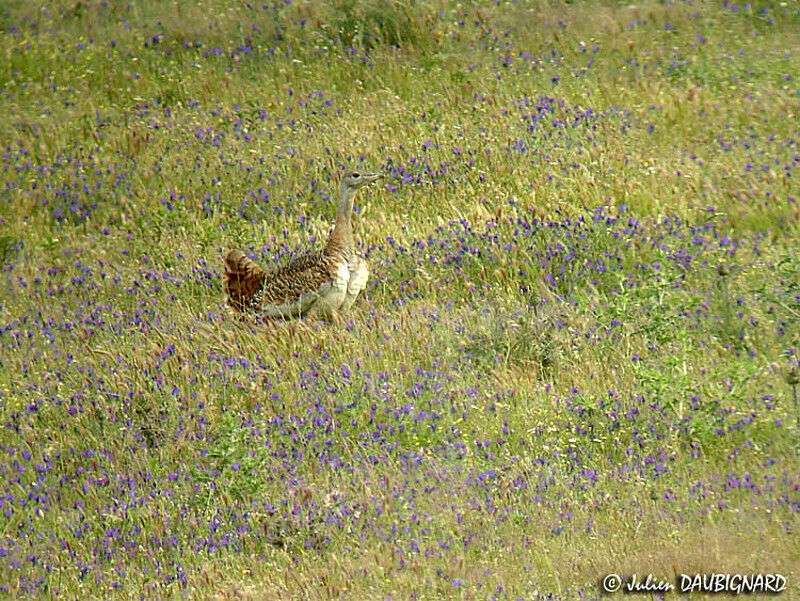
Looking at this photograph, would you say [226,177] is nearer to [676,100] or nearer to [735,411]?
[676,100]

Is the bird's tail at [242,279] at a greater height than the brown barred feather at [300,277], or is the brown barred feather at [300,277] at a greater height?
the brown barred feather at [300,277]

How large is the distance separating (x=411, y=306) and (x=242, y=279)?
1.34 meters

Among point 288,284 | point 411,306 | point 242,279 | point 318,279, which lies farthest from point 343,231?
point 242,279

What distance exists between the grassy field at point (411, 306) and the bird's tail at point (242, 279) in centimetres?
29

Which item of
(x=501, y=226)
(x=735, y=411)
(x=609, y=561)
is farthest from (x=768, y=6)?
(x=609, y=561)

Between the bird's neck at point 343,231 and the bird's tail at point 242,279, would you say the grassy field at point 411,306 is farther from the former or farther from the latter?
the bird's neck at point 343,231

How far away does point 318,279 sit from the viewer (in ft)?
27.4

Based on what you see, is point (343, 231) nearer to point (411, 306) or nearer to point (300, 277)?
point (300, 277)

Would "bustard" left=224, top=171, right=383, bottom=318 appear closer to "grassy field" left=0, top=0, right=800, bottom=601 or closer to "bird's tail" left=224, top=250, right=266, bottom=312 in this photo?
"bird's tail" left=224, top=250, right=266, bottom=312

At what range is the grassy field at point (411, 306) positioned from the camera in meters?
5.74

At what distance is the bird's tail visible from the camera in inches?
352

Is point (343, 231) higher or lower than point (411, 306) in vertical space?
higher

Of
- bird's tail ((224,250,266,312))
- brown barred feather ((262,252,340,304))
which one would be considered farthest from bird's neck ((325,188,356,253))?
bird's tail ((224,250,266,312))

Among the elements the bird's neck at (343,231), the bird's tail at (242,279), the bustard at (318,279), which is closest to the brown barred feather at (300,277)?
the bustard at (318,279)
